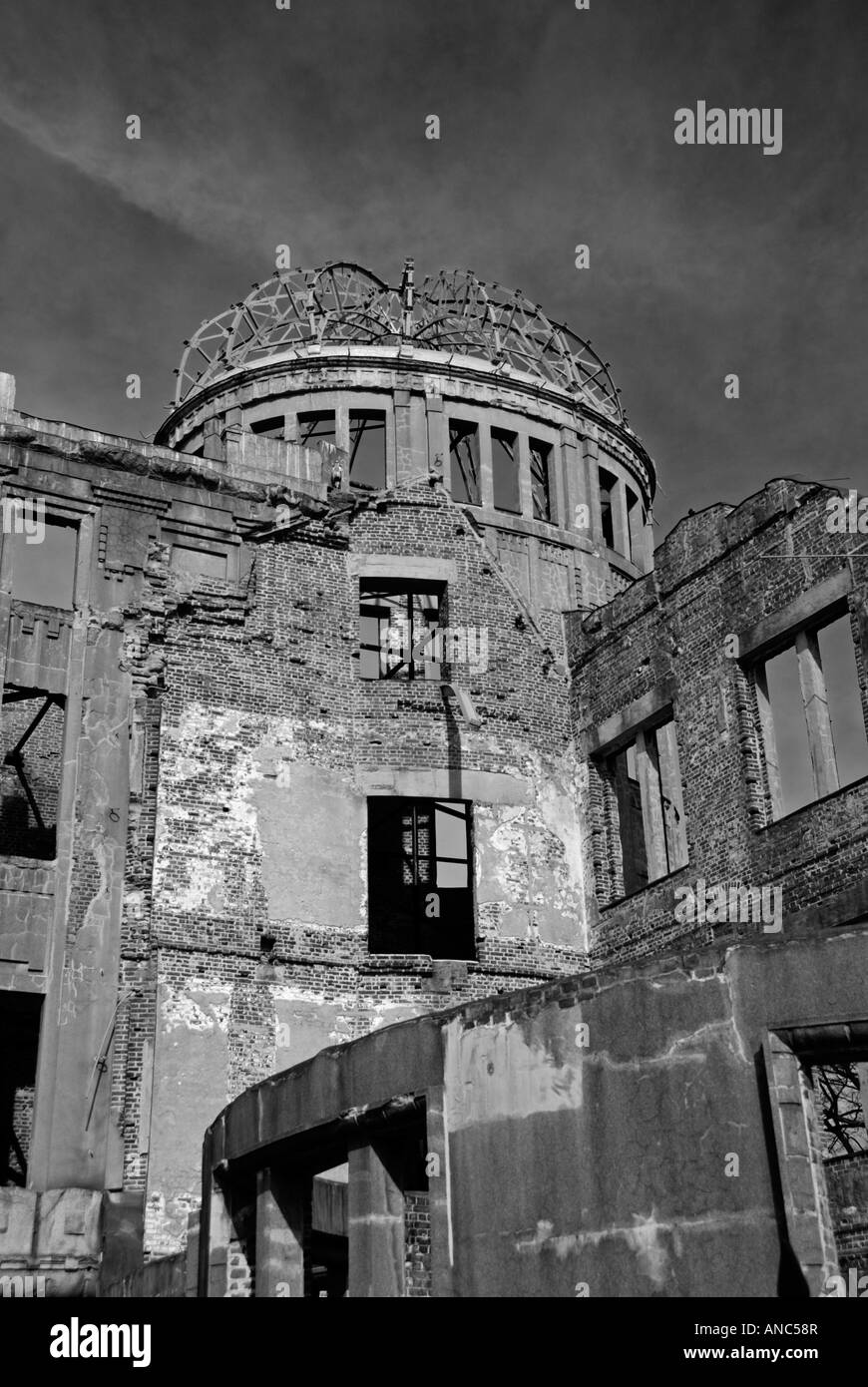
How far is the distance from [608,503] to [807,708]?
1057 centimetres

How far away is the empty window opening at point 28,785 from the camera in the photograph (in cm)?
2247

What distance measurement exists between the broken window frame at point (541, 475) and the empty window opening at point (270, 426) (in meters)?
4.08

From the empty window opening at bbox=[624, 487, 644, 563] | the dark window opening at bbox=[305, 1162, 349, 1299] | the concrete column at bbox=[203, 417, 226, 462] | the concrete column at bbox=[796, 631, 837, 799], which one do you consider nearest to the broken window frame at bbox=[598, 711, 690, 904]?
the concrete column at bbox=[796, 631, 837, 799]

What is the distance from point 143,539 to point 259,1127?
9.74 meters

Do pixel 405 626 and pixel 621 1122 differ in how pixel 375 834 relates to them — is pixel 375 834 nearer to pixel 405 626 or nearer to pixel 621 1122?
pixel 405 626

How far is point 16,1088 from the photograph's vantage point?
21.2 meters

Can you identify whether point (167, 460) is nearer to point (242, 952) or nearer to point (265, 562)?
point (265, 562)

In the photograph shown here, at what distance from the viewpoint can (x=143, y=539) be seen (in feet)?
65.5

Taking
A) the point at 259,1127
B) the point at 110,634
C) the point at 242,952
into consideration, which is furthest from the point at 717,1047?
the point at 110,634

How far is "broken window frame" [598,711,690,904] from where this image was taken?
19328 mm
